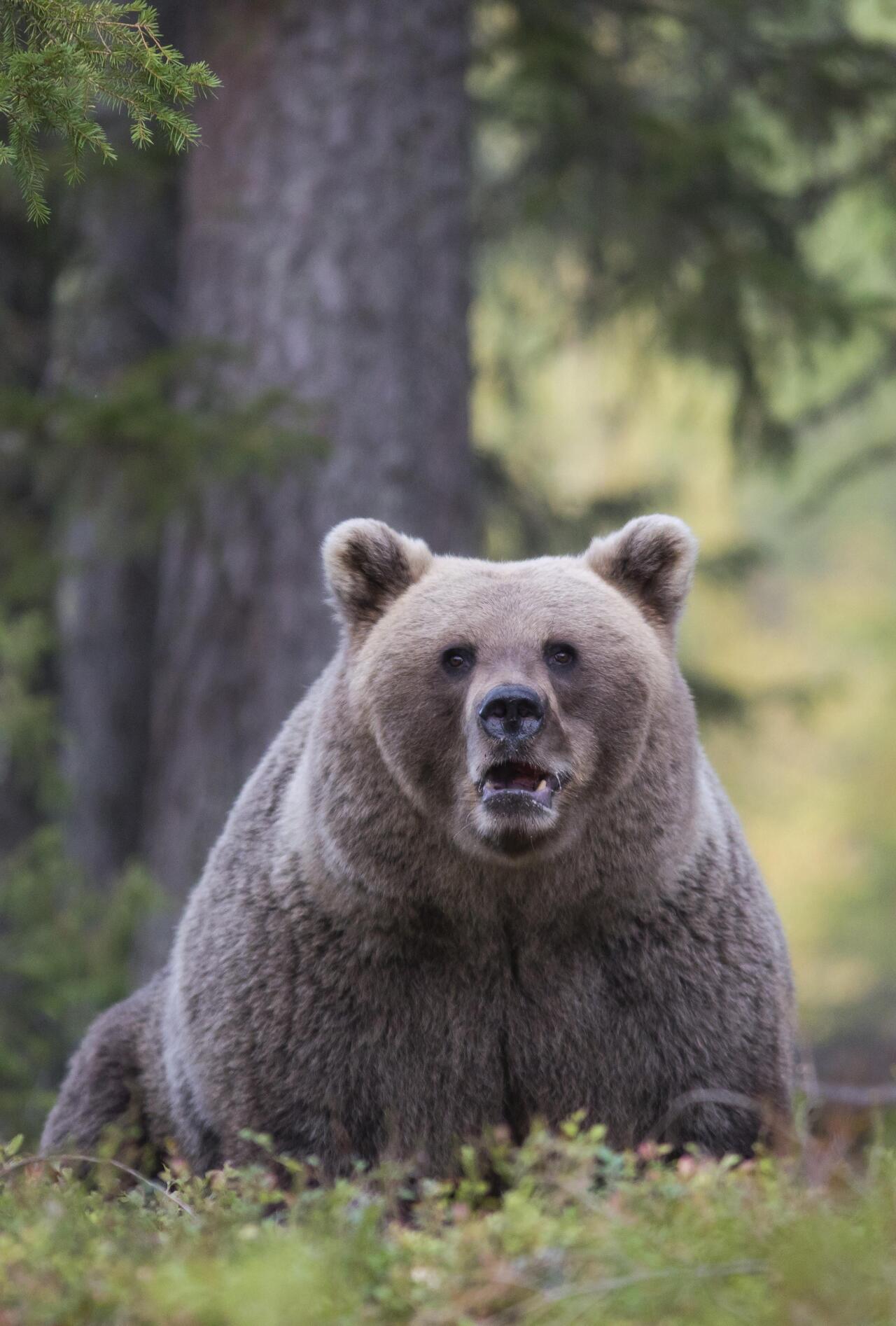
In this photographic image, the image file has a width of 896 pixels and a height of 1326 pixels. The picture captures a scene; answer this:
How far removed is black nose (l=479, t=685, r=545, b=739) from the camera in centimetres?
427

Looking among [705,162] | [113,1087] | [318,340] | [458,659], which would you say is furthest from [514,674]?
[705,162]

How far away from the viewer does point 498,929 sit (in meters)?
4.70

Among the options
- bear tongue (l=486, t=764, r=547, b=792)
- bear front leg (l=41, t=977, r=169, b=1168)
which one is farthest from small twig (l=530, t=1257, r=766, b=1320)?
bear front leg (l=41, t=977, r=169, b=1168)

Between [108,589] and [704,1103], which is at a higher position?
[108,589]

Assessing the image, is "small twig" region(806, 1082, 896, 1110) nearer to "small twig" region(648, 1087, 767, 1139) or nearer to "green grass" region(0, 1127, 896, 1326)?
"small twig" region(648, 1087, 767, 1139)

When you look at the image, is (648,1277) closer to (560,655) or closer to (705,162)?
(560,655)

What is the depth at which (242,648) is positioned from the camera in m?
8.96

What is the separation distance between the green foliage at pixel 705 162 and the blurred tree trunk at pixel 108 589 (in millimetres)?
2687

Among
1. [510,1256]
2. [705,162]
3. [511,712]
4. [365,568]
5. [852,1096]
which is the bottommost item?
[852,1096]

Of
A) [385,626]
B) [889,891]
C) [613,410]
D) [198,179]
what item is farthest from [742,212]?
[889,891]

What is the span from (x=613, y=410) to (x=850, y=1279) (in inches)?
454

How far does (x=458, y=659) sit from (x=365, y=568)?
0.61m

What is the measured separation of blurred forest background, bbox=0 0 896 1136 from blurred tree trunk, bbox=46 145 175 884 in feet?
0.09

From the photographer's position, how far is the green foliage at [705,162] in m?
10.2
